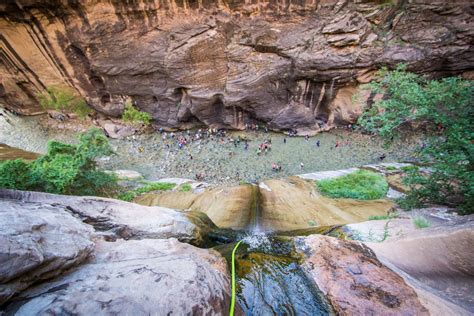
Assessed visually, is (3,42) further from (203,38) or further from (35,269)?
(35,269)

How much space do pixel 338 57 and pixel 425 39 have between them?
209 inches

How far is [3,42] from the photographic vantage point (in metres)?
14.7

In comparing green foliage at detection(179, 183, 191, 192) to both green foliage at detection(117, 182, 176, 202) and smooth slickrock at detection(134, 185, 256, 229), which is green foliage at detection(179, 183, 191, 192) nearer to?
smooth slickrock at detection(134, 185, 256, 229)

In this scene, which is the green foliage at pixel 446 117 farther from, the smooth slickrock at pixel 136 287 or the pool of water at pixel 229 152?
the pool of water at pixel 229 152

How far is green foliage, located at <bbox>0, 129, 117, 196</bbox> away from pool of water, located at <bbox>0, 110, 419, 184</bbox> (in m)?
4.36

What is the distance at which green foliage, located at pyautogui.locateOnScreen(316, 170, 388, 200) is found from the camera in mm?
10797

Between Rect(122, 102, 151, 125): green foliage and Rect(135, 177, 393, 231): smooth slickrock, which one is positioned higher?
Rect(122, 102, 151, 125): green foliage

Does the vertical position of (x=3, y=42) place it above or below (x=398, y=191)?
above

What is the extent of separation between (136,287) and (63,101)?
20.7 meters

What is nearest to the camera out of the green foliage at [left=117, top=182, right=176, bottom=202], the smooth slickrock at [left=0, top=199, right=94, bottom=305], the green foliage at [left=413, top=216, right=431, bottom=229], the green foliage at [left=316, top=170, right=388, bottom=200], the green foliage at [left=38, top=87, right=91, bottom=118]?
the smooth slickrock at [left=0, top=199, right=94, bottom=305]

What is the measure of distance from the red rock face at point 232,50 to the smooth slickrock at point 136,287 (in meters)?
14.2

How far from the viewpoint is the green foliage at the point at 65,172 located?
8117 millimetres

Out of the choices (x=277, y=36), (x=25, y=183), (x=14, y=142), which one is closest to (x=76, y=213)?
(x=25, y=183)

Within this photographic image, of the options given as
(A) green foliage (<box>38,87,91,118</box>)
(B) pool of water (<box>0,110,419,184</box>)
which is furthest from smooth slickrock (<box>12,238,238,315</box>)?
(A) green foliage (<box>38,87,91,118</box>)
